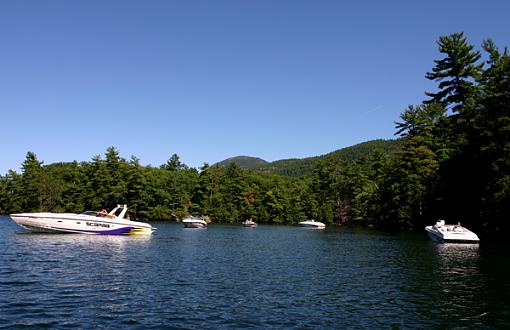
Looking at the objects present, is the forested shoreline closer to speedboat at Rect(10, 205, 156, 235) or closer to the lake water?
the lake water

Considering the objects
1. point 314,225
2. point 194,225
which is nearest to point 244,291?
point 194,225

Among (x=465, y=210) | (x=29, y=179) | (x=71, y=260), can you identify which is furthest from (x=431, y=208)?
(x=29, y=179)

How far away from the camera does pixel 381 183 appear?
10506cm

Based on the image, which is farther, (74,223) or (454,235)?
(74,223)

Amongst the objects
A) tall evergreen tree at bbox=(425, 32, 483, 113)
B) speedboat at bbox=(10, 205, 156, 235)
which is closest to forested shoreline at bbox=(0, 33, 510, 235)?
tall evergreen tree at bbox=(425, 32, 483, 113)

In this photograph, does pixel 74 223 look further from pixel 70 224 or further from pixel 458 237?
pixel 458 237

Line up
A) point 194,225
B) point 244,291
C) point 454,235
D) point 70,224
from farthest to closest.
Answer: point 194,225
point 70,224
point 454,235
point 244,291

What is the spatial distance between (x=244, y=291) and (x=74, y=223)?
36898mm

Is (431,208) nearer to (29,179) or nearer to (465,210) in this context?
(465,210)

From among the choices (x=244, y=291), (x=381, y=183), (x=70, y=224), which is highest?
(x=381, y=183)

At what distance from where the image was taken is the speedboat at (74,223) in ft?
164

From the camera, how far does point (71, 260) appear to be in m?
28.7

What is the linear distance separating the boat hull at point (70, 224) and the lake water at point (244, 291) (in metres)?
16.7

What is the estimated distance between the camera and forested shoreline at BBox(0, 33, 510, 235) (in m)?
56.5
